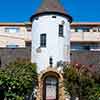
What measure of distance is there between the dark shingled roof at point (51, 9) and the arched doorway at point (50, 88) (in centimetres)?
667

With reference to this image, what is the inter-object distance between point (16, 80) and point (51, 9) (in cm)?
876

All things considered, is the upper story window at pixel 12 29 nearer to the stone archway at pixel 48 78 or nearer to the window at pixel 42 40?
the window at pixel 42 40

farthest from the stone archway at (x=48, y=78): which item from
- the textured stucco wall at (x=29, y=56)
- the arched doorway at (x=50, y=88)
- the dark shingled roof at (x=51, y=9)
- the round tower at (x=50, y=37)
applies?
the dark shingled roof at (x=51, y=9)

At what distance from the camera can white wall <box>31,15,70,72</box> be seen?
36.4 meters

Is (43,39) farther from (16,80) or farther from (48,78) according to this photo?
(16,80)

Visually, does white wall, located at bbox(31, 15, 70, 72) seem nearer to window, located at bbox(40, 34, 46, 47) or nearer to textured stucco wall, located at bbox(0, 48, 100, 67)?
window, located at bbox(40, 34, 46, 47)

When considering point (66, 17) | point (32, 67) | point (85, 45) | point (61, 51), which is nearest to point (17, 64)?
point (32, 67)

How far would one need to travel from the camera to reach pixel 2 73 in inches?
1347

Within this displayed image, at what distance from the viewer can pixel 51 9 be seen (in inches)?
1484

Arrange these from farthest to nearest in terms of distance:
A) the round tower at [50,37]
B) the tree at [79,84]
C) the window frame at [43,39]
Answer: the window frame at [43,39]
the round tower at [50,37]
the tree at [79,84]

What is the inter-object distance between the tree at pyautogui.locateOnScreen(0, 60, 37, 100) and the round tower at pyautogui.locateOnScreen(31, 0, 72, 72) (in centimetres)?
216

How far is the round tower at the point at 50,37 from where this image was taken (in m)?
36.4

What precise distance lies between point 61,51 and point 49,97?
16.0 feet

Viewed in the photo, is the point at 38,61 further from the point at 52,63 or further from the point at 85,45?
the point at 85,45
